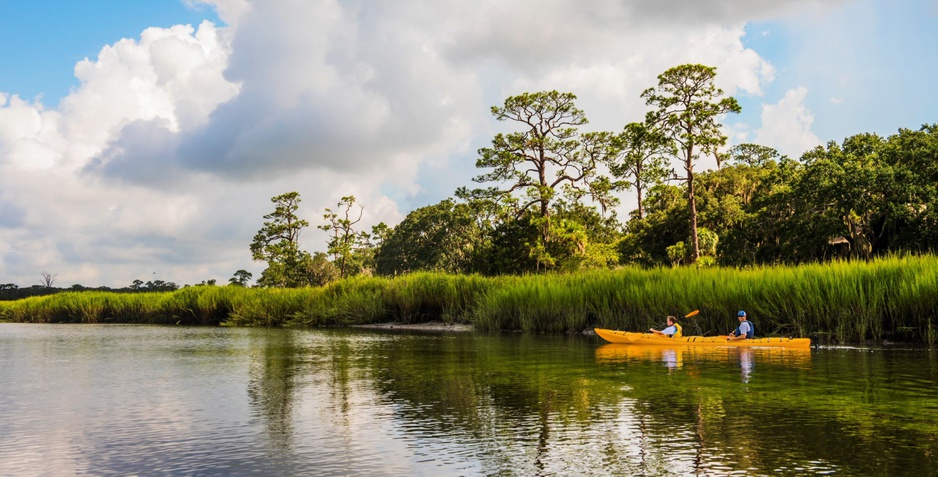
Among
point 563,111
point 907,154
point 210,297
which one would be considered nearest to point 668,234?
point 563,111

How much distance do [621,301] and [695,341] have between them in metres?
5.22

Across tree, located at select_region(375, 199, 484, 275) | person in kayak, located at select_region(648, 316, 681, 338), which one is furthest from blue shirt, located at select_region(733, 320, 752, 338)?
tree, located at select_region(375, 199, 484, 275)

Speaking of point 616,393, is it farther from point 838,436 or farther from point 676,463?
point 676,463

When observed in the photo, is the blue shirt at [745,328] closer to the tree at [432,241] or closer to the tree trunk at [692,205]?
the tree trunk at [692,205]

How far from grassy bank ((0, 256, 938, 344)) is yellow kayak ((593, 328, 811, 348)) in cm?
236

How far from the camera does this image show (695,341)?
18.9m

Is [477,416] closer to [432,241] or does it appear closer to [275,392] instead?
[275,392]

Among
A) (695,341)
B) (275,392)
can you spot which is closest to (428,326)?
(695,341)

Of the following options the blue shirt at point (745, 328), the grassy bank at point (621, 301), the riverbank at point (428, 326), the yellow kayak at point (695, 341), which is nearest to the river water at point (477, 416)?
the yellow kayak at point (695, 341)

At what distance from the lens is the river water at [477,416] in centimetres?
623

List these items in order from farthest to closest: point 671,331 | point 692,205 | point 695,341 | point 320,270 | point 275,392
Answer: point 320,270 < point 692,205 < point 671,331 < point 695,341 < point 275,392

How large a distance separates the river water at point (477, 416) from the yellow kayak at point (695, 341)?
1.55 m

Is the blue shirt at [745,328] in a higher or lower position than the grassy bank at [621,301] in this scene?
lower

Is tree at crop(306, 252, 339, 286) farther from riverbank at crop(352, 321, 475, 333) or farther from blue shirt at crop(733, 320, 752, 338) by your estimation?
blue shirt at crop(733, 320, 752, 338)
